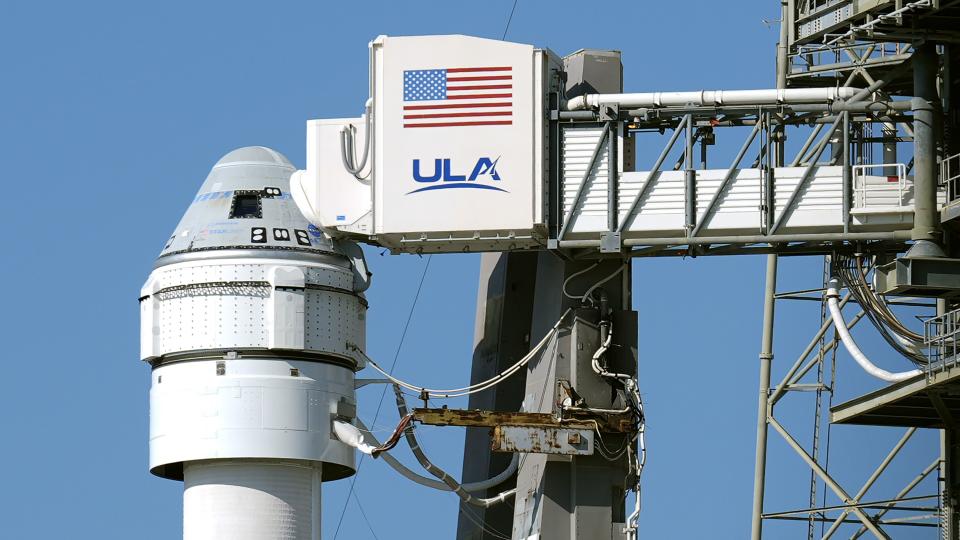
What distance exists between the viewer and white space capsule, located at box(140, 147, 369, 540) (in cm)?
5369

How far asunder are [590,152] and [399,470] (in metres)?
7.78

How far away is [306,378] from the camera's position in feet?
178

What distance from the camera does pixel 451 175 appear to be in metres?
53.2

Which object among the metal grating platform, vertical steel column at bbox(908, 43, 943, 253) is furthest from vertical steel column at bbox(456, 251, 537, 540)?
vertical steel column at bbox(908, 43, 943, 253)

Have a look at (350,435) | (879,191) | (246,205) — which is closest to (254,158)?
(246,205)

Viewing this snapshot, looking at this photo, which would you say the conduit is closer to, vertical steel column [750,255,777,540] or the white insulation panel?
the white insulation panel

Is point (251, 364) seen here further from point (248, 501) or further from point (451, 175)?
point (451, 175)

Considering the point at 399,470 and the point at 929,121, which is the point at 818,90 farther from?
the point at 399,470

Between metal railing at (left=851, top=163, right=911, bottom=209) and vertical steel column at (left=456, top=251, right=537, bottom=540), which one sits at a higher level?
metal railing at (left=851, top=163, right=911, bottom=209)

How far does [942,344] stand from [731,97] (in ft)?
21.7

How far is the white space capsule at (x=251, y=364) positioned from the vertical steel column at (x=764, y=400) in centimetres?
1337

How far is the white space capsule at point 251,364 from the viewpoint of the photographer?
53688 millimetres

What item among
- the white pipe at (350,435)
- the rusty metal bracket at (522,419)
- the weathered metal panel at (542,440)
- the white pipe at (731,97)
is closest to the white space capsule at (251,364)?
the white pipe at (350,435)

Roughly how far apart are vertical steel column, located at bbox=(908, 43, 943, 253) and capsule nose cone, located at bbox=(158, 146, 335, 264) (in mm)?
12341
